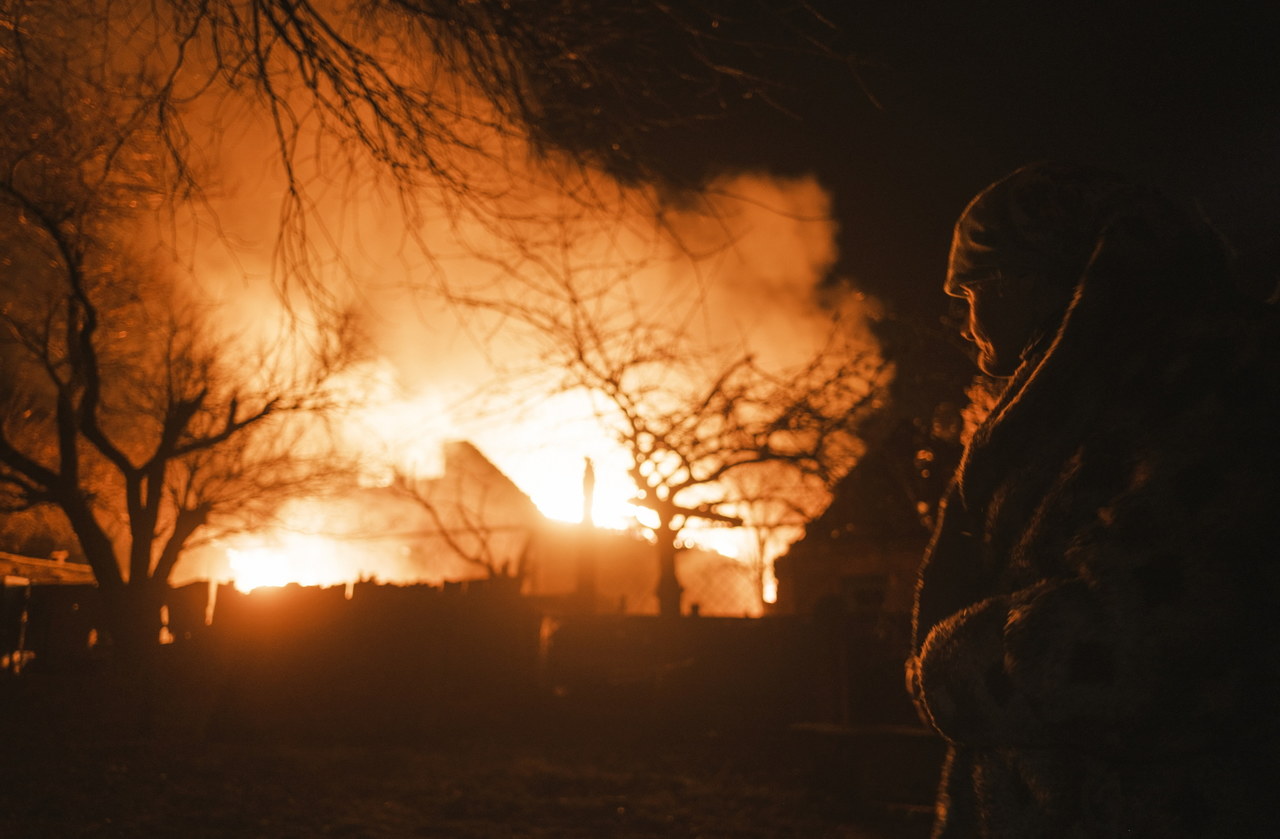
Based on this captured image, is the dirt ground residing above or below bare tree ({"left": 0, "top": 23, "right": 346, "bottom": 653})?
below

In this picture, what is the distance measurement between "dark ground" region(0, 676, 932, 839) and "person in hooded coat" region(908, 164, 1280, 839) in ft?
18.6

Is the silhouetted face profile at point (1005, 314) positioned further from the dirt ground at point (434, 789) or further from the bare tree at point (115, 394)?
the bare tree at point (115, 394)

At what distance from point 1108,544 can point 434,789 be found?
24.6 feet

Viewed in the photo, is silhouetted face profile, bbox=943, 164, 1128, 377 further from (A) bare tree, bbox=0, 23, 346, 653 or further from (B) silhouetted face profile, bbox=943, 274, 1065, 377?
(A) bare tree, bbox=0, 23, 346, 653

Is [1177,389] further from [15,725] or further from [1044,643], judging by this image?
[15,725]

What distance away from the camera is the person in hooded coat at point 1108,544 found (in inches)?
45.4

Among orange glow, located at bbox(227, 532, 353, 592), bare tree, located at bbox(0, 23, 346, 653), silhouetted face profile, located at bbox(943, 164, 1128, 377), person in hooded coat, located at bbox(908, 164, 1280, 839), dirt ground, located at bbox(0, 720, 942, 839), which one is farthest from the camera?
orange glow, located at bbox(227, 532, 353, 592)

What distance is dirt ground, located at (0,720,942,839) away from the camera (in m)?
6.34

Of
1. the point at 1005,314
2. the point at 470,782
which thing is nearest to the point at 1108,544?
the point at 1005,314

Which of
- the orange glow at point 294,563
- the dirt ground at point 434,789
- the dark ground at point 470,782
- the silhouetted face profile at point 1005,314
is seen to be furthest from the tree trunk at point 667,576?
the orange glow at point 294,563

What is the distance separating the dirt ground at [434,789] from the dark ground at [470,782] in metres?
0.02

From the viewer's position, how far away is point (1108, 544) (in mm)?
1219

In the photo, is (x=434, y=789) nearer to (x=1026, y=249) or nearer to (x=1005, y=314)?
(x=1005, y=314)

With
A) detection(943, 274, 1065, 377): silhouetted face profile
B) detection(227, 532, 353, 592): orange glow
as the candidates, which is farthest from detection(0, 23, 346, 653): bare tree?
detection(227, 532, 353, 592): orange glow
